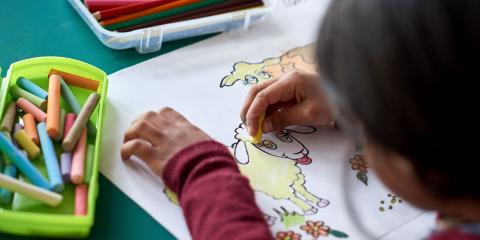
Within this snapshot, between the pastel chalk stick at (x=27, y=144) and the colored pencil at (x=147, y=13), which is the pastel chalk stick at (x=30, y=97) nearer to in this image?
the pastel chalk stick at (x=27, y=144)

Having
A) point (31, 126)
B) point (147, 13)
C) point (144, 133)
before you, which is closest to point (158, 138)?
point (144, 133)

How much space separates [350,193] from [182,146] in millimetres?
170

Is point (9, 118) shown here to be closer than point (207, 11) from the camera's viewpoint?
Yes

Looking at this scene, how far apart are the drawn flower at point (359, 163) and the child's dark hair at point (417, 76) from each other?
0.22m

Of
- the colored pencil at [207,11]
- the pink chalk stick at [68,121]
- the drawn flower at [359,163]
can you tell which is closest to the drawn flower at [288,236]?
the drawn flower at [359,163]

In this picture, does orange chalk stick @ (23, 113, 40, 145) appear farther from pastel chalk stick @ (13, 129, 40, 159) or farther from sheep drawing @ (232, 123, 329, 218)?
sheep drawing @ (232, 123, 329, 218)

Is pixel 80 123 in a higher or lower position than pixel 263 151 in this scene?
lower

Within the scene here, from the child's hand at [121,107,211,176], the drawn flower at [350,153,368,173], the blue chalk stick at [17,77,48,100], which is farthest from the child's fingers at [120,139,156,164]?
the drawn flower at [350,153,368,173]

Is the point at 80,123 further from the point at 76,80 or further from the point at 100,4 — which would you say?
the point at 100,4

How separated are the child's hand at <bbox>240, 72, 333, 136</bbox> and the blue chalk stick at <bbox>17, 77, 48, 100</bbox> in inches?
8.1

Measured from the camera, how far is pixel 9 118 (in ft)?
1.92

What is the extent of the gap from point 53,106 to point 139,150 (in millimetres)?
95

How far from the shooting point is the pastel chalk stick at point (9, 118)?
0.57m

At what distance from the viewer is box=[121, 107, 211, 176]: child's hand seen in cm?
59
